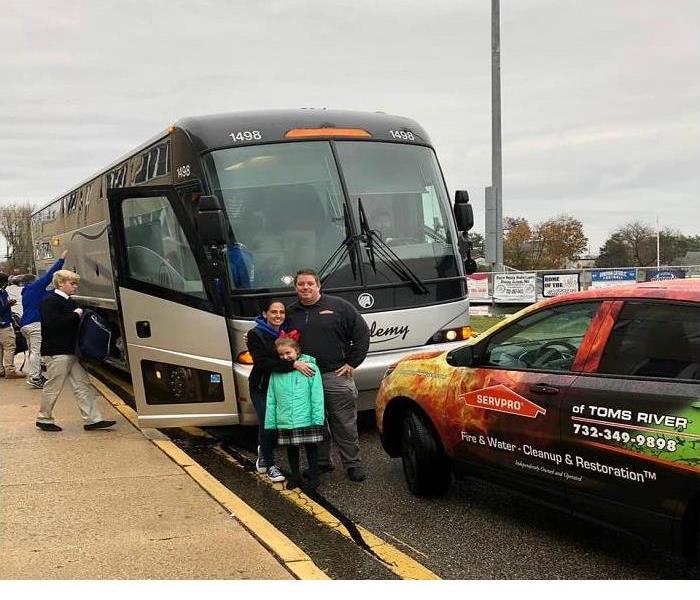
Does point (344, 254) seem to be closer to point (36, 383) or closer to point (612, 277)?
point (36, 383)

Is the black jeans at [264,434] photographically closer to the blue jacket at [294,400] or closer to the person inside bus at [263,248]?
the blue jacket at [294,400]

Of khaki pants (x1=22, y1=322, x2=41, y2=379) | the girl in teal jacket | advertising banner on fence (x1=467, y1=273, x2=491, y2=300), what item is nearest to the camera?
the girl in teal jacket

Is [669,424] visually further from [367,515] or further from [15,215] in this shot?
[15,215]

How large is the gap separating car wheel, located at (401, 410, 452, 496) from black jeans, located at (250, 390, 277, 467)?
3.78 ft

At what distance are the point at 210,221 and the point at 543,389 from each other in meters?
3.50

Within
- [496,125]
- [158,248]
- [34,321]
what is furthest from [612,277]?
[158,248]

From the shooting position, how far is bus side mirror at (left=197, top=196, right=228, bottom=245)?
652 cm

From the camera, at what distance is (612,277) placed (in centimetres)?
2358

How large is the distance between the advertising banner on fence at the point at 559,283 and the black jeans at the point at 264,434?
1931 centimetres

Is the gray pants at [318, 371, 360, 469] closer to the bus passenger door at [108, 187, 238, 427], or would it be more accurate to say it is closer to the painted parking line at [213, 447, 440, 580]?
the painted parking line at [213, 447, 440, 580]

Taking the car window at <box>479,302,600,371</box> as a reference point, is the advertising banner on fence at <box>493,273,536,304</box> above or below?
below

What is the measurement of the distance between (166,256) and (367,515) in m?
3.44

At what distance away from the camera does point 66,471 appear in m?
6.14

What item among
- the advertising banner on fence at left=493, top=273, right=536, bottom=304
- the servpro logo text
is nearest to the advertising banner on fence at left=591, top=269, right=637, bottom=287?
the advertising banner on fence at left=493, top=273, right=536, bottom=304
